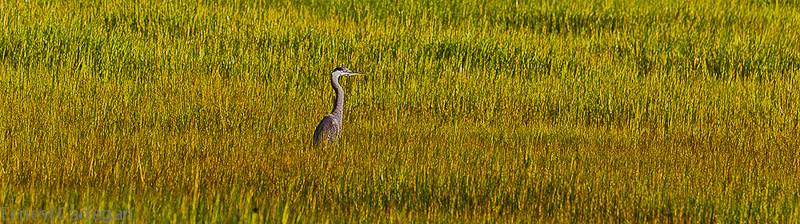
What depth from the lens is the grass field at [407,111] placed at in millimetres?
4926

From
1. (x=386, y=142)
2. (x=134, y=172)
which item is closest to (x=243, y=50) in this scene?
(x=386, y=142)

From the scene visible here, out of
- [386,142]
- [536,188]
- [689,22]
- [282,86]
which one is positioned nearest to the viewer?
[536,188]

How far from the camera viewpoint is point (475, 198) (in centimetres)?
501

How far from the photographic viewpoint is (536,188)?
16.8ft

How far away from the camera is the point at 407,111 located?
8289mm

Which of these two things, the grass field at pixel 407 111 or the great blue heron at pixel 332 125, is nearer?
the grass field at pixel 407 111

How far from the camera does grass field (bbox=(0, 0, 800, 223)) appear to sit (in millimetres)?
4926

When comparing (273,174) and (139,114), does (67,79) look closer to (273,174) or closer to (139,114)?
(139,114)

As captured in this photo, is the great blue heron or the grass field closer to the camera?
the grass field

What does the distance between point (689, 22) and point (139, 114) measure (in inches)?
374

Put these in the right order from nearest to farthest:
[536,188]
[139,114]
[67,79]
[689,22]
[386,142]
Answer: [536,188] < [386,142] < [139,114] < [67,79] < [689,22]

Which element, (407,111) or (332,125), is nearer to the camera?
(332,125)

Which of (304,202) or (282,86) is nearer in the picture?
(304,202)

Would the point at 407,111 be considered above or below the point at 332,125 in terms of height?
below
